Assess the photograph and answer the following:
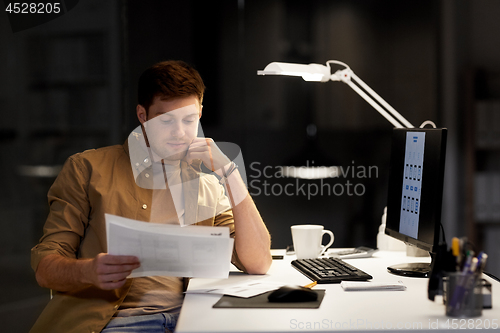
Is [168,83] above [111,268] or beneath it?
above

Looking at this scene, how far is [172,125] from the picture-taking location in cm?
154

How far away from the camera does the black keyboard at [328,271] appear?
1.35m

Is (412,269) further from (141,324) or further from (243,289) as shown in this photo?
(141,324)

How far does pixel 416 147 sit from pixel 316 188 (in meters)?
0.79

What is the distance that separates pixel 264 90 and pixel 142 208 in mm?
946

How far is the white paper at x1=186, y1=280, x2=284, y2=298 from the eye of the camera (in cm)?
119

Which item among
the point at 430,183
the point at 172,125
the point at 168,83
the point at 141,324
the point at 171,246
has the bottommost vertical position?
the point at 141,324

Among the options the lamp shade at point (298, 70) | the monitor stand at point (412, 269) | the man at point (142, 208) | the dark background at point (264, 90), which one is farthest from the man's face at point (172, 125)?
the monitor stand at point (412, 269)

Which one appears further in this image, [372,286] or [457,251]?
[372,286]

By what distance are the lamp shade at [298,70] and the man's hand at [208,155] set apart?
43cm

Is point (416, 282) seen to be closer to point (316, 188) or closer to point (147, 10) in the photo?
point (316, 188)

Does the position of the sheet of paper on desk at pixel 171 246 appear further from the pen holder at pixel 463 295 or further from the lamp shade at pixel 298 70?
the lamp shade at pixel 298 70

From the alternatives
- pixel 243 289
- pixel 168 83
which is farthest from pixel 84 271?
pixel 168 83

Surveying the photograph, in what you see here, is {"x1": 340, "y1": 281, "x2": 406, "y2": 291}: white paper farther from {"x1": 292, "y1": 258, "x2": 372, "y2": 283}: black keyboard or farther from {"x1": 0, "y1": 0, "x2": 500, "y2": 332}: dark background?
{"x1": 0, "y1": 0, "x2": 500, "y2": 332}: dark background
